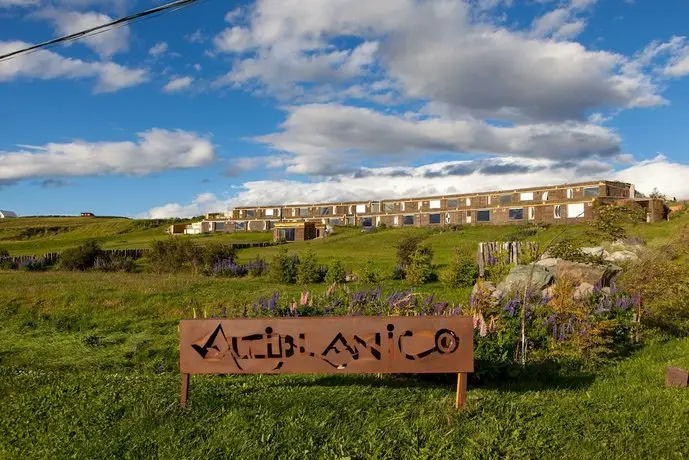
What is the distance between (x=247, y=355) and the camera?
6164 millimetres

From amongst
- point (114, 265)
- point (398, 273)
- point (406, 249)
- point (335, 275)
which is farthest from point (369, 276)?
point (114, 265)

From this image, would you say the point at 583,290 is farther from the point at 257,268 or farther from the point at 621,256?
the point at 257,268

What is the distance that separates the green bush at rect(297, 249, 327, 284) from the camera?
2198 cm

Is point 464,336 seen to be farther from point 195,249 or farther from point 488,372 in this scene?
point 195,249

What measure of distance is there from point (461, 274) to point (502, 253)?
1615 mm

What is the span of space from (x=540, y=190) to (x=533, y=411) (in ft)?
190

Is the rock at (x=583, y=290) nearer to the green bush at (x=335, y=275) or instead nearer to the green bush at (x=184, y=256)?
the green bush at (x=335, y=275)

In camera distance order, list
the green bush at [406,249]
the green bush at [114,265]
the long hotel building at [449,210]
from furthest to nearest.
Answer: the long hotel building at [449,210]
the green bush at [114,265]
the green bush at [406,249]

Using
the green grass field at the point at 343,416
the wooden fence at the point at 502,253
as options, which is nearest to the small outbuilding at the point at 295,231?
the wooden fence at the point at 502,253

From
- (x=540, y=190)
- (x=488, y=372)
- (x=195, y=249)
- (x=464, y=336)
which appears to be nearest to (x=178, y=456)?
(x=464, y=336)

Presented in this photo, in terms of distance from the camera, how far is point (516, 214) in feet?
188

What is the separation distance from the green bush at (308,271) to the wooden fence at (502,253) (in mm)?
6400

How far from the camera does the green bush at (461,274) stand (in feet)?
63.4

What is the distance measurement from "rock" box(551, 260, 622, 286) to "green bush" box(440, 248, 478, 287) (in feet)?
15.7
